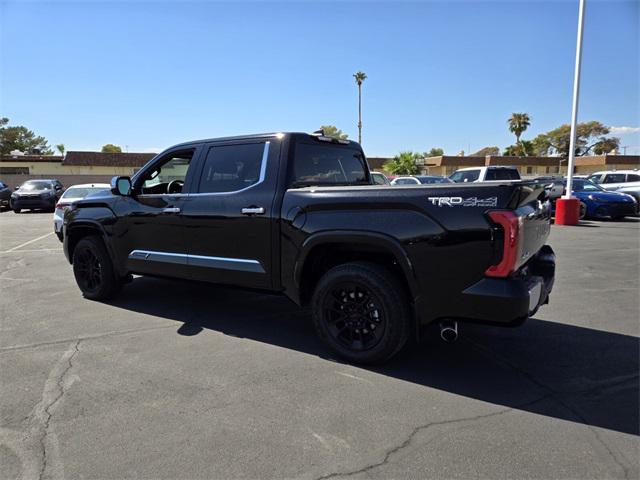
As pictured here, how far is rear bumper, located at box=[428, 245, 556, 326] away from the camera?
3082 millimetres

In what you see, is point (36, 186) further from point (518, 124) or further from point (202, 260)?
point (518, 124)

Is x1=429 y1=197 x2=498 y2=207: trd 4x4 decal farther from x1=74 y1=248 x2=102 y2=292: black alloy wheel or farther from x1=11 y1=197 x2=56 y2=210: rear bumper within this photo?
x1=11 y1=197 x2=56 y2=210: rear bumper

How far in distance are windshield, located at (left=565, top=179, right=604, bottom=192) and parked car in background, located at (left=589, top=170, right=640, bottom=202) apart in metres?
1.76

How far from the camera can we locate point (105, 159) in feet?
185

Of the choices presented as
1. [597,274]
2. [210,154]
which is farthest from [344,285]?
[597,274]

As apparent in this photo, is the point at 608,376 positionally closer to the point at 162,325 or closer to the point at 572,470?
the point at 572,470

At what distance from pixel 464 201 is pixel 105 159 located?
200 ft

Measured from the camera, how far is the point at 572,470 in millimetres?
2441

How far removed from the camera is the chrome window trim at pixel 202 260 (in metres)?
4.30

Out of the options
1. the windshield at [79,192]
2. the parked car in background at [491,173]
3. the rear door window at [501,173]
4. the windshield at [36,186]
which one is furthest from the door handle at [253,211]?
the windshield at [36,186]

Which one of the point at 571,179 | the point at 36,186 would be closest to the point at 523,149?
the point at 571,179

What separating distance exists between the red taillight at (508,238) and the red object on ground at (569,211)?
13.6 m

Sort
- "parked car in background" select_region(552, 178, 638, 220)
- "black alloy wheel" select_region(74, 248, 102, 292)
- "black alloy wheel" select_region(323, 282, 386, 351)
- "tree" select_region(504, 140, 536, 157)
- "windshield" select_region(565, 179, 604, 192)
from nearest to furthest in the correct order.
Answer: "black alloy wheel" select_region(323, 282, 386, 351)
"black alloy wheel" select_region(74, 248, 102, 292)
"parked car in background" select_region(552, 178, 638, 220)
"windshield" select_region(565, 179, 604, 192)
"tree" select_region(504, 140, 536, 157)

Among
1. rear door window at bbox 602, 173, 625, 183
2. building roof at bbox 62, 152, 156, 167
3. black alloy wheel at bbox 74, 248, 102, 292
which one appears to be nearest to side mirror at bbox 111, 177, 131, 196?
black alloy wheel at bbox 74, 248, 102, 292
